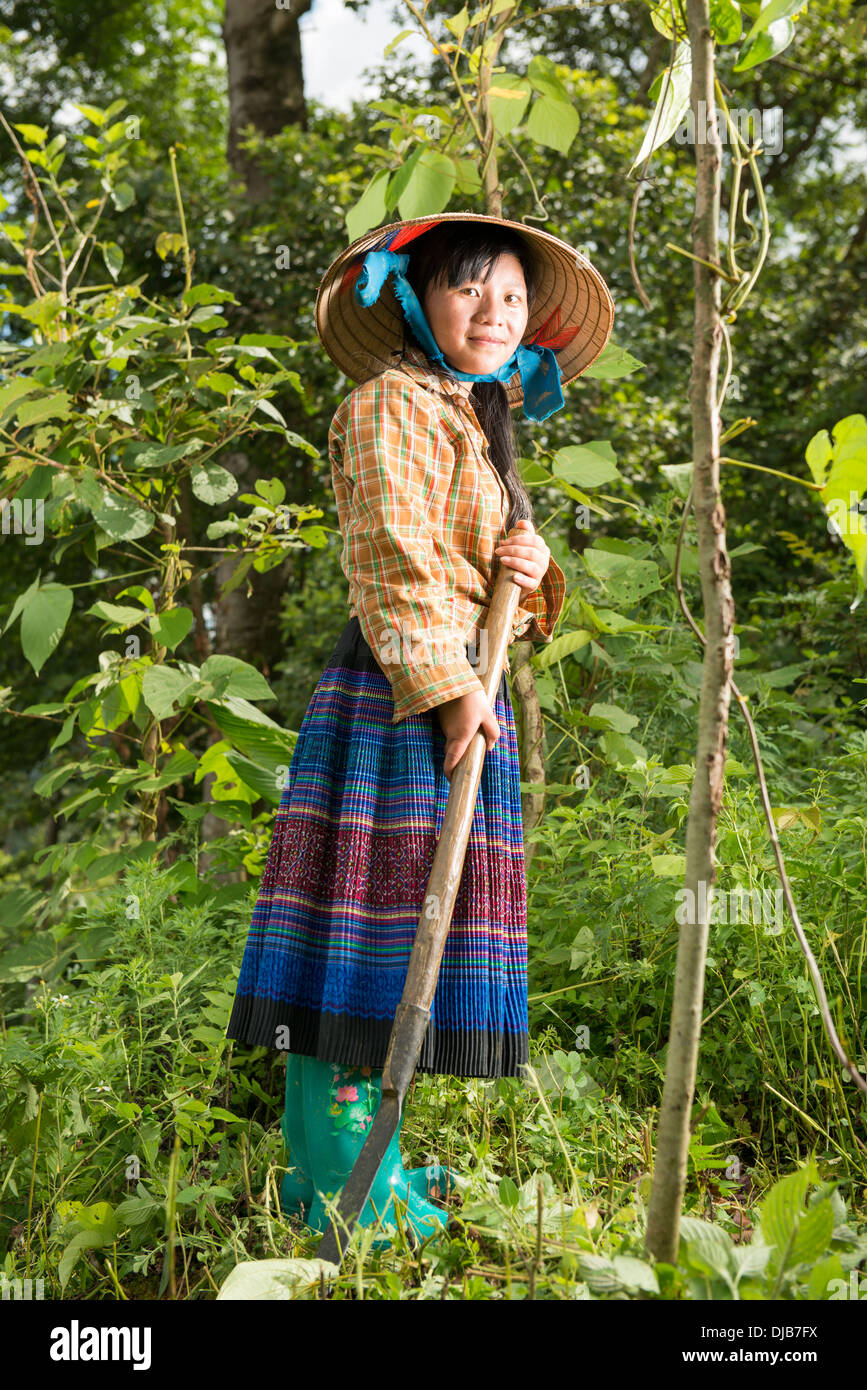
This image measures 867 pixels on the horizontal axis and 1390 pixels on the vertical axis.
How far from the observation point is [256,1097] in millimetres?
1989

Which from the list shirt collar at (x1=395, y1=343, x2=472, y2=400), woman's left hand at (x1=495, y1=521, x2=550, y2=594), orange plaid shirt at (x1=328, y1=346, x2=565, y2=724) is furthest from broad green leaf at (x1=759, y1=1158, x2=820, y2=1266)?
shirt collar at (x1=395, y1=343, x2=472, y2=400)

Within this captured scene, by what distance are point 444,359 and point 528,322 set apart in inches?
12.1

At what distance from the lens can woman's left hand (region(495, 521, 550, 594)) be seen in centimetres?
161

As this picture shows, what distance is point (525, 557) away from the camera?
161 cm

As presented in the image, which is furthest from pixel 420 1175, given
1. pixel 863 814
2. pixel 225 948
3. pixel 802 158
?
pixel 802 158

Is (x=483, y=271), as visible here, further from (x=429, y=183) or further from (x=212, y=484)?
(x=212, y=484)

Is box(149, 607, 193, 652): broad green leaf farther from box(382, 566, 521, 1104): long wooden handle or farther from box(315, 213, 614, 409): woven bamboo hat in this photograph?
box(382, 566, 521, 1104): long wooden handle

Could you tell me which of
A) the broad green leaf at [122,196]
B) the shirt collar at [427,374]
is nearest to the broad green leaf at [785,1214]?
the shirt collar at [427,374]

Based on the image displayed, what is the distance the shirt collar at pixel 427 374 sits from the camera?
5.30ft

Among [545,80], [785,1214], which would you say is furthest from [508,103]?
[785,1214]

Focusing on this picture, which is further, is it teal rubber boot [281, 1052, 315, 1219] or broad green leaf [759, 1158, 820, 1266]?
teal rubber boot [281, 1052, 315, 1219]

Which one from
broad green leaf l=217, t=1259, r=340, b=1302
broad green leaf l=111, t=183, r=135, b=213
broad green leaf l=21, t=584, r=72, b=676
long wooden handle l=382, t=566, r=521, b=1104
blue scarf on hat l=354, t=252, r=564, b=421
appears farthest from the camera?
broad green leaf l=111, t=183, r=135, b=213

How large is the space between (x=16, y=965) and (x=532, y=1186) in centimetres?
149
